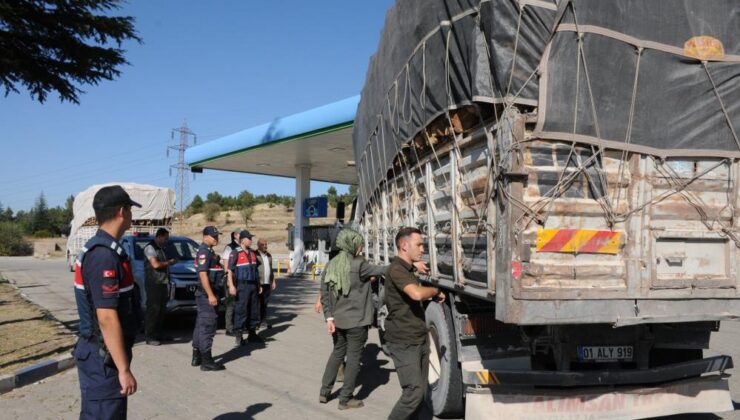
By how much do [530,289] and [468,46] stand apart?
191 centimetres

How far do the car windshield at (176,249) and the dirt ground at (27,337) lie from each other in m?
1.91

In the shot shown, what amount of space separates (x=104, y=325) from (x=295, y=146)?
1699 centimetres

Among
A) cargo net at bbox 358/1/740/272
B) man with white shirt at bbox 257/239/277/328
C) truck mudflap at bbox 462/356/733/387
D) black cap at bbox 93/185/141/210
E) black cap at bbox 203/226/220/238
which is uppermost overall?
cargo net at bbox 358/1/740/272

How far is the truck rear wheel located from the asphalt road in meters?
0.60

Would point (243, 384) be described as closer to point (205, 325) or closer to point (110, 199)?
point (205, 325)

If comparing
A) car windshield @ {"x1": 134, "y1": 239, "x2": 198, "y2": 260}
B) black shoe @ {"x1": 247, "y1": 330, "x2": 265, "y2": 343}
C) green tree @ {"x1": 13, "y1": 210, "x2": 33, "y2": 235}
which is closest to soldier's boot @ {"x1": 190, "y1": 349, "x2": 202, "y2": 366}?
black shoe @ {"x1": 247, "y1": 330, "x2": 265, "y2": 343}

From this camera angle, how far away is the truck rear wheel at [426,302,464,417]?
4.89 metres

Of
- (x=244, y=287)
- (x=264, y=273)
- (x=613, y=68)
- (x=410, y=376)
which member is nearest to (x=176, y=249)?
(x=264, y=273)

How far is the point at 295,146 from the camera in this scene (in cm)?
1967

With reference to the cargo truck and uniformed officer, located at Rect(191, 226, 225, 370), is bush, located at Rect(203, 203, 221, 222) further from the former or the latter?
the cargo truck

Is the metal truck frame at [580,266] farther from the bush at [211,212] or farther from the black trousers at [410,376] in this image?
the bush at [211,212]

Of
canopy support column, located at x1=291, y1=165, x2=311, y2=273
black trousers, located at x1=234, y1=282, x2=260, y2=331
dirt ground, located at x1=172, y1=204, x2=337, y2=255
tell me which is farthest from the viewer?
dirt ground, located at x1=172, y1=204, x2=337, y2=255

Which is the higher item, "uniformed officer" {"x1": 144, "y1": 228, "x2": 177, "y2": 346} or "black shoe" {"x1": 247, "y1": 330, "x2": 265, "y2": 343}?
"uniformed officer" {"x1": 144, "y1": 228, "x2": 177, "y2": 346}

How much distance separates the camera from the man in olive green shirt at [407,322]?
4.22m
